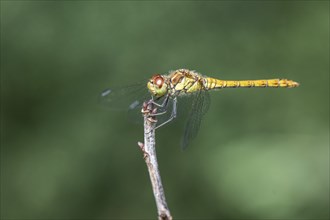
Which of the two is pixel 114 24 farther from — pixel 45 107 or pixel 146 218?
pixel 146 218

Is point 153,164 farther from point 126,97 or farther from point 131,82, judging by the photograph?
point 131,82

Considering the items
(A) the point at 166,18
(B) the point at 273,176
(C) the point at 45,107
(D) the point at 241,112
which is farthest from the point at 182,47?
(B) the point at 273,176

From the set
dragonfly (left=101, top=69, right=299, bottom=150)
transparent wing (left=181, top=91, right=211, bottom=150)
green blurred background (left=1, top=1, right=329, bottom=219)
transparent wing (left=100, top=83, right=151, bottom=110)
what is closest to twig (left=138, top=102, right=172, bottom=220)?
dragonfly (left=101, top=69, right=299, bottom=150)

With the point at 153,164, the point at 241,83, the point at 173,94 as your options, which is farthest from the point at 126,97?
the point at 153,164

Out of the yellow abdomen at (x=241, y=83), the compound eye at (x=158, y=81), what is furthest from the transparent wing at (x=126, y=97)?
the yellow abdomen at (x=241, y=83)

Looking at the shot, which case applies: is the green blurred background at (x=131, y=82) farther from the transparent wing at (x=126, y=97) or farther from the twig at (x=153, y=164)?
the twig at (x=153, y=164)

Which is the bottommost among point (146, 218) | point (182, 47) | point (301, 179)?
point (146, 218)

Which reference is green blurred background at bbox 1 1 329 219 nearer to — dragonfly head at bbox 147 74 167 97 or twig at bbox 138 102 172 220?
dragonfly head at bbox 147 74 167 97

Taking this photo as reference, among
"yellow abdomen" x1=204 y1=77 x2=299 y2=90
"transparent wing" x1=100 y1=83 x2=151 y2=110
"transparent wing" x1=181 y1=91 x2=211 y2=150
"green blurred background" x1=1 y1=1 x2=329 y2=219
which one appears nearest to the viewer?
"transparent wing" x1=181 y1=91 x2=211 y2=150
